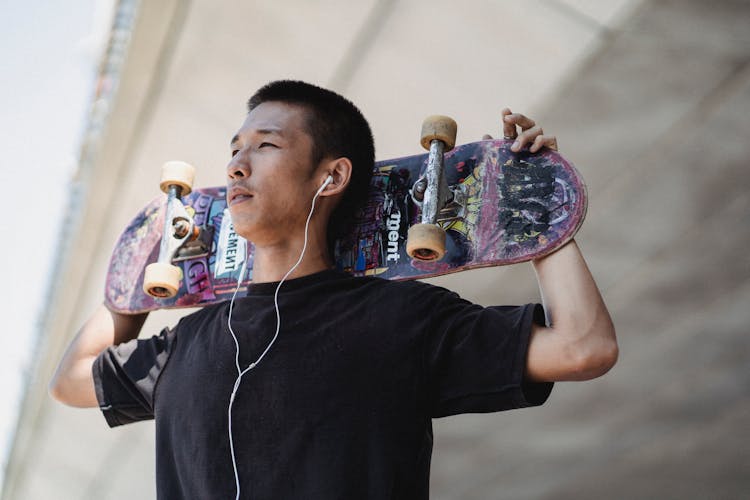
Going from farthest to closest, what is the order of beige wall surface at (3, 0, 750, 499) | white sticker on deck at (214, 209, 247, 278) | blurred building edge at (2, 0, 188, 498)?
blurred building edge at (2, 0, 188, 498) → beige wall surface at (3, 0, 750, 499) → white sticker on deck at (214, 209, 247, 278)

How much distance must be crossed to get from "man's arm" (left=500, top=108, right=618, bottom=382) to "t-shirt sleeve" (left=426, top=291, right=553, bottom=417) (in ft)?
0.08

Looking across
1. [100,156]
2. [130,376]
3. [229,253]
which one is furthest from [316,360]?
[100,156]

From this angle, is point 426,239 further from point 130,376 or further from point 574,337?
point 130,376

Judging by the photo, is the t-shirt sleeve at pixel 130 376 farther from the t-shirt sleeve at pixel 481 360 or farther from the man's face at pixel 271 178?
the t-shirt sleeve at pixel 481 360

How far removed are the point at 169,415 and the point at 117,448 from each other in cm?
440

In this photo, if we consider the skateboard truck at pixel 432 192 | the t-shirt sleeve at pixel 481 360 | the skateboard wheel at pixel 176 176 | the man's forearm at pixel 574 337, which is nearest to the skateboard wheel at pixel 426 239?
the skateboard truck at pixel 432 192

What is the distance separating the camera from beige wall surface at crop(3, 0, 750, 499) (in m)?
3.17

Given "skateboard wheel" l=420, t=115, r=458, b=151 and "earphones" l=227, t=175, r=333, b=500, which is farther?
"skateboard wheel" l=420, t=115, r=458, b=151

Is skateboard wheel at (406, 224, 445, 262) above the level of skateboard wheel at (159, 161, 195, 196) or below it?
below

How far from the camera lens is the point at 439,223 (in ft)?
6.65

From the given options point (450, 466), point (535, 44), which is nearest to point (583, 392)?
point (450, 466)

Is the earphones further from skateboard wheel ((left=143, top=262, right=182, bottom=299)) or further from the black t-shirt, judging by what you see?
skateboard wheel ((left=143, top=262, right=182, bottom=299))

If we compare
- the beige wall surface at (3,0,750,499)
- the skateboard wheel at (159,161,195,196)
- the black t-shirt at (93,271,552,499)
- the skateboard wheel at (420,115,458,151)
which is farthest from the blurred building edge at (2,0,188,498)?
the black t-shirt at (93,271,552,499)

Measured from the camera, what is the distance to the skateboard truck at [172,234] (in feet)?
7.13
